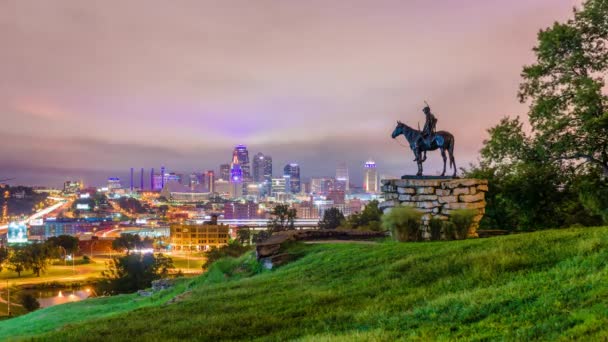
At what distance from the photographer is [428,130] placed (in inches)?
607

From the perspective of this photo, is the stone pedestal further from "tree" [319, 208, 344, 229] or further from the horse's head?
"tree" [319, 208, 344, 229]

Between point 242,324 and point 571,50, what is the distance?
17.8 meters

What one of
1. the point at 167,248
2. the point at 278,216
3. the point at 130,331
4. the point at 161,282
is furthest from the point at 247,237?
the point at 130,331

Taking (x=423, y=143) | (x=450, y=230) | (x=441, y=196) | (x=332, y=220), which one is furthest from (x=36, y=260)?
(x=450, y=230)

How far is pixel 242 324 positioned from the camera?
280 inches

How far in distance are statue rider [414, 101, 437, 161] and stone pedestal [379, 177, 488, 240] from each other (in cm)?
131

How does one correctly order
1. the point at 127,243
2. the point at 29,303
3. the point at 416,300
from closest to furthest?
the point at 416,300 → the point at 29,303 → the point at 127,243

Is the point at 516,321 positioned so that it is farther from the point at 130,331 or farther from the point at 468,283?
the point at 130,331

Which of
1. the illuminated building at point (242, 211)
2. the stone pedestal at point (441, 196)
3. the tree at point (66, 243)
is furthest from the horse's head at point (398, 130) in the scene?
the illuminated building at point (242, 211)

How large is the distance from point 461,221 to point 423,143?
3.18 m

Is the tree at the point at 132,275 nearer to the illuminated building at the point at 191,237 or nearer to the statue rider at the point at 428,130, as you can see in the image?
the statue rider at the point at 428,130

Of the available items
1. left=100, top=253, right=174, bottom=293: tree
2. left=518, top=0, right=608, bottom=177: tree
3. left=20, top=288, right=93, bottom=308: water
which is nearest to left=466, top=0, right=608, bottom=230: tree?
left=518, top=0, right=608, bottom=177: tree

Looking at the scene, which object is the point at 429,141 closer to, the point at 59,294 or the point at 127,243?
the point at 59,294

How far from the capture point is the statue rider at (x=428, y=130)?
15188mm
